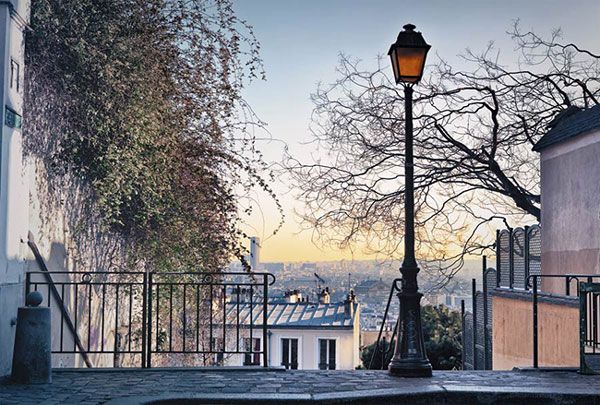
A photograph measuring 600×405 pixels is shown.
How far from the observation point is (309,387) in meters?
8.11

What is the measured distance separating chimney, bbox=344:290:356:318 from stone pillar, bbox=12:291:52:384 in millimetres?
21640

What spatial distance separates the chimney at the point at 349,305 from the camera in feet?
99.9

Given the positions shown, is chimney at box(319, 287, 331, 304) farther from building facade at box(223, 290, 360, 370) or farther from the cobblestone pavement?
the cobblestone pavement

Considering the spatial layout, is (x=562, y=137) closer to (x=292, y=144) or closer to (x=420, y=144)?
(x=420, y=144)

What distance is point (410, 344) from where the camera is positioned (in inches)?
375

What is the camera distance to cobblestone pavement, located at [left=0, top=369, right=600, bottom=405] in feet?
24.3

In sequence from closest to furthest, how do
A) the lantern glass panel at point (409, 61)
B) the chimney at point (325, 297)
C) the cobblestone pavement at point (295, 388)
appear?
the cobblestone pavement at point (295, 388), the lantern glass panel at point (409, 61), the chimney at point (325, 297)

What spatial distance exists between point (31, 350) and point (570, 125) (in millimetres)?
11560

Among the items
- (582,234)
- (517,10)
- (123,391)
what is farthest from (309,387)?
(517,10)

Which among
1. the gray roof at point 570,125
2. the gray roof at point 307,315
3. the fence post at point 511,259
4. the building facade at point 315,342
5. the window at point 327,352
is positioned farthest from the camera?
the window at point 327,352

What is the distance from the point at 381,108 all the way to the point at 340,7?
2.93 m

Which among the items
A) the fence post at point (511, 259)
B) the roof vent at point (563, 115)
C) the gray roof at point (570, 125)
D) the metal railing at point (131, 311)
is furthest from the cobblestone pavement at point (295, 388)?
the roof vent at point (563, 115)

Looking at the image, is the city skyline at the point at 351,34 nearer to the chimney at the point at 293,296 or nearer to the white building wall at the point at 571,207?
the white building wall at the point at 571,207

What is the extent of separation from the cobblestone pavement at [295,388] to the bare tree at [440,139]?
9556mm
